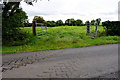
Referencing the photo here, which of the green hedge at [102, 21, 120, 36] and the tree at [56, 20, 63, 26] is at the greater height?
the tree at [56, 20, 63, 26]

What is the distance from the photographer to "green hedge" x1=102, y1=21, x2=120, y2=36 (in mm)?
10703

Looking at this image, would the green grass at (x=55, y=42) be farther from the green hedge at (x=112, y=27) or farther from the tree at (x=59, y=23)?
the tree at (x=59, y=23)

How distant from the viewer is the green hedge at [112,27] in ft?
35.1

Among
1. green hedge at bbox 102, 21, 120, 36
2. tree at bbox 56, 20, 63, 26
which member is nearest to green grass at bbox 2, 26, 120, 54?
green hedge at bbox 102, 21, 120, 36

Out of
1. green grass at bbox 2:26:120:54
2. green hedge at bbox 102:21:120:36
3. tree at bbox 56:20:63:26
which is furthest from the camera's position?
tree at bbox 56:20:63:26

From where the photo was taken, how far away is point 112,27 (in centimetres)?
1073

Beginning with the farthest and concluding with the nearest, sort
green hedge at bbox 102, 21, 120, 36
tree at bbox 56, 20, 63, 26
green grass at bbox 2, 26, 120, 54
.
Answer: tree at bbox 56, 20, 63, 26 < green hedge at bbox 102, 21, 120, 36 < green grass at bbox 2, 26, 120, 54

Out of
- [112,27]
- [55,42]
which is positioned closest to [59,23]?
[112,27]

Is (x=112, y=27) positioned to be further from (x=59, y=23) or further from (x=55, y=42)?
(x=59, y=23)

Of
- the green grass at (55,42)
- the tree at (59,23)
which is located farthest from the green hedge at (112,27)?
the tree at (59,23)

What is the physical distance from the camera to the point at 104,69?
343 centimetres

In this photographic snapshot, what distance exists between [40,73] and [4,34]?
224 inches

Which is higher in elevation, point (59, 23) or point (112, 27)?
point (59, 23)

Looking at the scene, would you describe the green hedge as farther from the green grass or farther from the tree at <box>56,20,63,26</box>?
the tree at <box>56,20,63,26</box>
